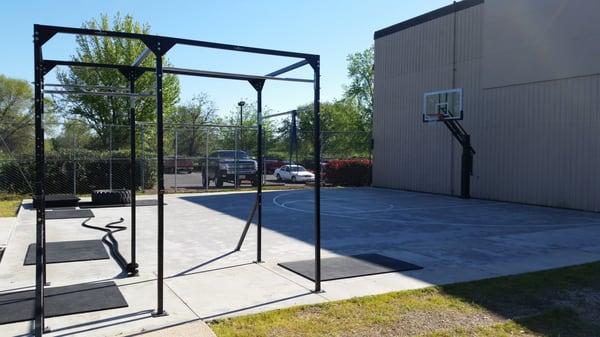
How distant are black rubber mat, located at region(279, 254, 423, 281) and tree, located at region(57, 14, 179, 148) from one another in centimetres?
1784

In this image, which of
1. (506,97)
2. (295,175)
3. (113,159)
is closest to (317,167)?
(506,97)

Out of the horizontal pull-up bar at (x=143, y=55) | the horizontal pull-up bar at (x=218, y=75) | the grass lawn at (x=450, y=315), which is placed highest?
the horizontal pull-up bar at (x=143, y=55)

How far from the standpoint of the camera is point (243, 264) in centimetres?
704

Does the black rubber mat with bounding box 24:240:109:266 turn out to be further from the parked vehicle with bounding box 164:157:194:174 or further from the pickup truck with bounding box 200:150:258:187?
the parked vehicle with bounding box 164:157:194:174

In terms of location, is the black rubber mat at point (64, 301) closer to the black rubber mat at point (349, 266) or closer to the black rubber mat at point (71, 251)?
the black rubber mat at point (71, 251)

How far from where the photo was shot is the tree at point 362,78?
57.1 m

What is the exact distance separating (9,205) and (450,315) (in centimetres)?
1415

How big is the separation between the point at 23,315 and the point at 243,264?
9.58 ft

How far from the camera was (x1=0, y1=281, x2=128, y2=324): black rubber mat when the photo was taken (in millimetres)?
4777

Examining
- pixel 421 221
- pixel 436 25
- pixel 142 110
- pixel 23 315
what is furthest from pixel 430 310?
pixel 142 110

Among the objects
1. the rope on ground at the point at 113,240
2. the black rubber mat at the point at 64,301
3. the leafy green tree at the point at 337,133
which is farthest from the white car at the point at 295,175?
the black rubber mat at the point at 64,301

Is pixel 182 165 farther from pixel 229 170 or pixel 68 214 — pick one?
pixel 68 214

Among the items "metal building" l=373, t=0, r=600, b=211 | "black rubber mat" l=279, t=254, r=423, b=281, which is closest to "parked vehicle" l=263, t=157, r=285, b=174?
"metal building" l=373, t=0, r=600, b=211

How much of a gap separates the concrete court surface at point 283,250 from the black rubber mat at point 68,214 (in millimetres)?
364
